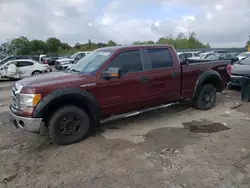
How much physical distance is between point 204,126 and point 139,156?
209 cm

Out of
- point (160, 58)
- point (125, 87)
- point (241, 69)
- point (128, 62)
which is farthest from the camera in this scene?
point (241, 69)

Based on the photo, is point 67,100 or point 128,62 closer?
point 67,100

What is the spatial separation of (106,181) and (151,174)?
648 mm

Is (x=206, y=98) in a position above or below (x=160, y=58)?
below

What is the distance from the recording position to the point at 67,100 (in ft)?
14.6

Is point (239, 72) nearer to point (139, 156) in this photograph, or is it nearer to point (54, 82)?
point (139, 156)

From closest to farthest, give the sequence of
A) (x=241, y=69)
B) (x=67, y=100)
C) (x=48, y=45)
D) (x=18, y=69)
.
A: (x=67, y=100) → (x=241, y=69) → (x=18, y=69) → (x=48, y=45)

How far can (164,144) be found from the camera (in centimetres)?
442

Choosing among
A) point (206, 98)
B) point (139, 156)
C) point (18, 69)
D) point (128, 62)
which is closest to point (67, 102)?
point (128, 62)

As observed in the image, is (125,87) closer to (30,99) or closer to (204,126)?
(30,99)

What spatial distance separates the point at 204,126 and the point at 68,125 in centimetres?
297

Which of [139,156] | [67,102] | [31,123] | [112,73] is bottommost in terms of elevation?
[139,156]

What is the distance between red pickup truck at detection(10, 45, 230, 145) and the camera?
4.19 metres

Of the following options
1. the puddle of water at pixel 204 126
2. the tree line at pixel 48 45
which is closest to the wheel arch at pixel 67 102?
the puddle of water at pixel 204 126
